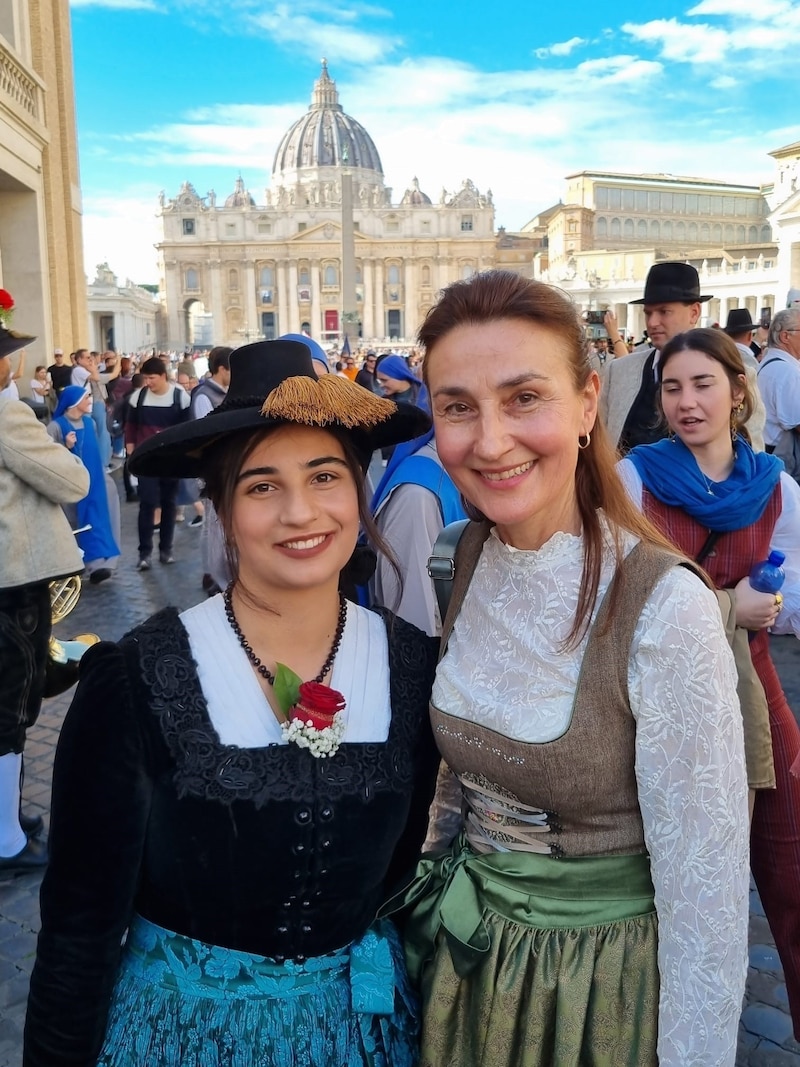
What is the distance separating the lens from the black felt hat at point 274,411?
1397 mm

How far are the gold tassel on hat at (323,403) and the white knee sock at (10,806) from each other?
2.42m

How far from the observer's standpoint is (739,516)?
2146mm

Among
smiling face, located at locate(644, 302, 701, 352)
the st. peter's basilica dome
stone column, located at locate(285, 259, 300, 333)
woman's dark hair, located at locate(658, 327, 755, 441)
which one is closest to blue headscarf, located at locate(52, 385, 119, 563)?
smiling face, located at locate(644, 302, 701, 352)

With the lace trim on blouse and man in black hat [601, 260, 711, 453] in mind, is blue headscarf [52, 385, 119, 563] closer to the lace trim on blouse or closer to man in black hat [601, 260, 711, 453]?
man in black hat [601, 260, 711, 453]

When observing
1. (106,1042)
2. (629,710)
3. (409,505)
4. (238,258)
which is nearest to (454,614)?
(629,710)

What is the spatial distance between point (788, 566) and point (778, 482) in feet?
0.71

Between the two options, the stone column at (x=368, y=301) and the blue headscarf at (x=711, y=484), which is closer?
the blue headscarf at (x=711, y=484)

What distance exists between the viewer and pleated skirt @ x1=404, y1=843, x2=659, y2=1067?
131cm

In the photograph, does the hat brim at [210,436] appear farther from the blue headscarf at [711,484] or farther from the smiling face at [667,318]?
the smiling face at [667,318]

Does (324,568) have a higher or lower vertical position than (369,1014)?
higher

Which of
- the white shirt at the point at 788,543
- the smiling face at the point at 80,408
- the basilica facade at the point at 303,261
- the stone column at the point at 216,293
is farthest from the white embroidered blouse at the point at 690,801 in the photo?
the stone column at the point at 216,293

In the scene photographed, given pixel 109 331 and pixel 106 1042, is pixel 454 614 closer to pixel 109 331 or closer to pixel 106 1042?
pixel 106 1042

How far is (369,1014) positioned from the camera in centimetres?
140

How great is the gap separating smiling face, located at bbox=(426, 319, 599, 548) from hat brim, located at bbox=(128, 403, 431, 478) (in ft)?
0.75
